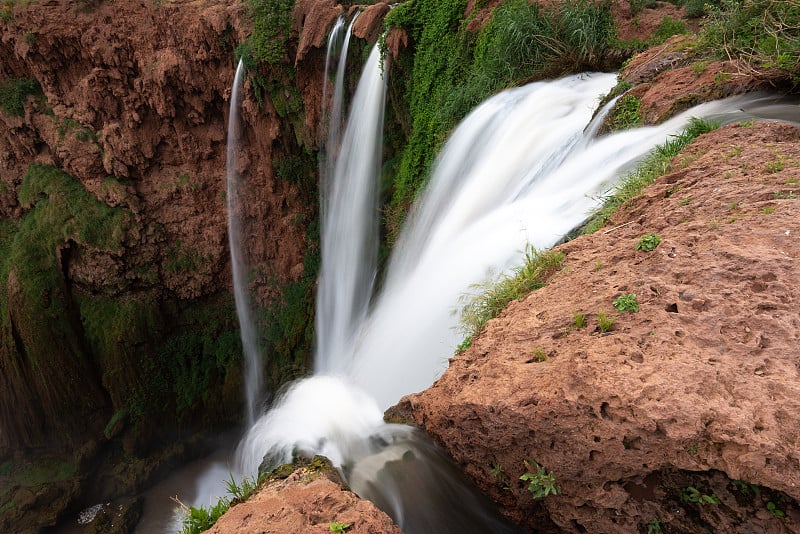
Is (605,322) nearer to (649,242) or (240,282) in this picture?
(649,242)

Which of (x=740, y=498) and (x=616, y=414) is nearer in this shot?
(x=740, y=498)

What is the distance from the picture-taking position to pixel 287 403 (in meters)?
4.44

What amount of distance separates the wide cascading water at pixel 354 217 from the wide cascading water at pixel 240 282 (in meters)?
3.12

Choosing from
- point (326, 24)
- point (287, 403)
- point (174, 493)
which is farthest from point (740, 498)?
point (174, 493)

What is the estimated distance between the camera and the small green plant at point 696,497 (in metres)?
1.58

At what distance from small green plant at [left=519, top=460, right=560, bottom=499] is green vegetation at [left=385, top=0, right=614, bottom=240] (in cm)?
572

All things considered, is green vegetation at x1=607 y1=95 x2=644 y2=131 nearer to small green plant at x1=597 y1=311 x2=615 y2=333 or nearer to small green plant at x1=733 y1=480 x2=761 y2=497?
small green plant at x1=597 y1=311 x2=615 y2=333

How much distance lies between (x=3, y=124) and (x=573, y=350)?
1527 cm

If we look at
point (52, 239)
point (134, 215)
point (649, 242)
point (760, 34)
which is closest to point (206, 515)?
point (649, 242)

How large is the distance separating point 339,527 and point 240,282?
1186 cm

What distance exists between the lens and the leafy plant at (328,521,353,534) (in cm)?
188

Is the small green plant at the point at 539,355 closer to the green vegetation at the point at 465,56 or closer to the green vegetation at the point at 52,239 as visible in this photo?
the green vegetation at the point at 465,56

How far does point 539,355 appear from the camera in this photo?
6.81 feet

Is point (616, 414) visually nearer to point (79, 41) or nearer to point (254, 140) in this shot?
A: point (254, 140)
